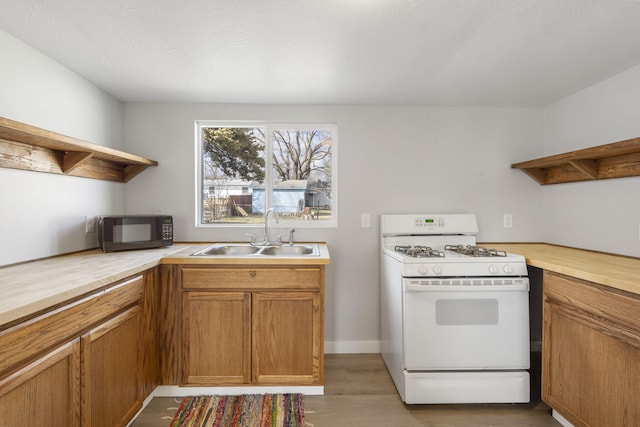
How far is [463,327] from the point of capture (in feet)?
6.34

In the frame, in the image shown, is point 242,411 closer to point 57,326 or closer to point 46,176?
point 57,326

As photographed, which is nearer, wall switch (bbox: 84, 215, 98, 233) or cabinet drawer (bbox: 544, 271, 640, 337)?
cabinet drawer (bbox: 544, 271, 640, 337)

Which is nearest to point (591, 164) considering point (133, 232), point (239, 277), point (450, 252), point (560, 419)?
point (450, 252)

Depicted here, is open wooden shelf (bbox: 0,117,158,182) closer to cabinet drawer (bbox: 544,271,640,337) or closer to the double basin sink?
the double basin sink

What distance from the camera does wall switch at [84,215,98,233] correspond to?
2.22 meters

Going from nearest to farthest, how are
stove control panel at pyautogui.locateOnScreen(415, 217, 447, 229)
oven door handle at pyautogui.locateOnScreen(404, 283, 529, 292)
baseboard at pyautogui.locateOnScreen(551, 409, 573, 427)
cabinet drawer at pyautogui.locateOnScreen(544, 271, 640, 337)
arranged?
cabinet drawer at pyautogui.locateOnScreen(544, 271, 640, 337), baseboard at pyautogui.locateOnScreen(551, 409, 573, 427), oven door handle at pyautogui.locateOnScreen(404, 283, 529, 292), stove control panel at pyautogui.locateOnScreen(415, 217, 447, 229)

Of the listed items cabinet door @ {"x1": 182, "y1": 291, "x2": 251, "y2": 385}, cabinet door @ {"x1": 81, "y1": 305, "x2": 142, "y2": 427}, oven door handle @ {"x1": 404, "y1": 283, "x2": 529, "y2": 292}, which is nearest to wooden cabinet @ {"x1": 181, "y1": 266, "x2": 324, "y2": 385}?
cabinet door @ {"x1": 182, "y1": 291, "x2": 251, "y2": 385}

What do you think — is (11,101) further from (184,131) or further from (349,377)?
(349,377)

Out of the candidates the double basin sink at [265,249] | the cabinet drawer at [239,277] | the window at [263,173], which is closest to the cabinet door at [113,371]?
the cabinet drawer at [239,277]

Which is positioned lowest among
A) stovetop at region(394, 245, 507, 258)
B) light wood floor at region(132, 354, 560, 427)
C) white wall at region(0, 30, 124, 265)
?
light wood floor at region(132, 354, 560, 427)

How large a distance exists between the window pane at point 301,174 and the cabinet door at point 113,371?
1.39 m

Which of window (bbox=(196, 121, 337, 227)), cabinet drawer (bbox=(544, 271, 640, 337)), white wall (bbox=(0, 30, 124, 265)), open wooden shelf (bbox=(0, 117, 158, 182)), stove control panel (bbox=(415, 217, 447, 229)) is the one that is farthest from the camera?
window (bbox=(196, 121, 337, 227))

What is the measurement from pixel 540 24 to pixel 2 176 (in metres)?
2.79

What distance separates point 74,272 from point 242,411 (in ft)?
4.00
